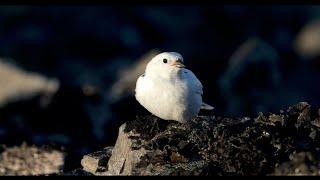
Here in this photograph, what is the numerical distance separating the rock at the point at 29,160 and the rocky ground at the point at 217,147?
500 centimetres

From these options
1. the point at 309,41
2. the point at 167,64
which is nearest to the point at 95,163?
the point at 167,64

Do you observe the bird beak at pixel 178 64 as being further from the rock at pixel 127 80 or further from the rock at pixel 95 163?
the rock at pixel 127 80

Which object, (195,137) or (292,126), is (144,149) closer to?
(195,137)

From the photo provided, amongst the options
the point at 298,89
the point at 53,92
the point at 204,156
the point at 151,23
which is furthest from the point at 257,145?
the point at 151,23

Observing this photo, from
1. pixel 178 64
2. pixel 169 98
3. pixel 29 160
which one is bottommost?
pixel 169 98

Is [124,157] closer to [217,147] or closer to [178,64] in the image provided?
[217,147]

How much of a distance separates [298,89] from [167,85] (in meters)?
12.7

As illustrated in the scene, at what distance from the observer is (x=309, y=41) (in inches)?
1019

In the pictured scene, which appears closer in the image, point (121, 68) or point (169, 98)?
point (169, 98)

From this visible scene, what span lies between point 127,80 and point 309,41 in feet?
22.5

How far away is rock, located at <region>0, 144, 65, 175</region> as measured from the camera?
16478 mm

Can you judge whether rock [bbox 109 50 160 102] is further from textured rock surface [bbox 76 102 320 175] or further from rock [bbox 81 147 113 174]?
rock [bbox 81 147 113 174]

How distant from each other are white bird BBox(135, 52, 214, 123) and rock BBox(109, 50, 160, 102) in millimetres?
8054

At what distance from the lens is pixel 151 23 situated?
26.4 metres
